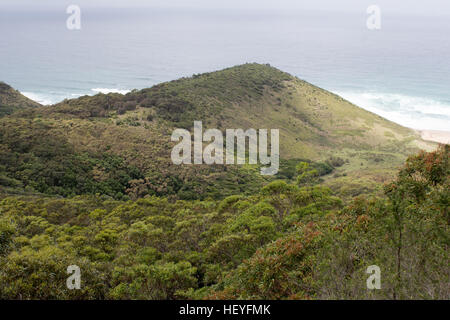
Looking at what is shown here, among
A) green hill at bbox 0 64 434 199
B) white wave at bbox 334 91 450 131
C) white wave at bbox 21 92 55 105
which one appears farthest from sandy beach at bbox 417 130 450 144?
white wave at bbox 21 92 55 105

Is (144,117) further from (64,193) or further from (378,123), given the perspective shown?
(378,123)

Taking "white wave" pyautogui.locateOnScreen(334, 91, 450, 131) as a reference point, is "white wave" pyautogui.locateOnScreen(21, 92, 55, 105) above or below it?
above

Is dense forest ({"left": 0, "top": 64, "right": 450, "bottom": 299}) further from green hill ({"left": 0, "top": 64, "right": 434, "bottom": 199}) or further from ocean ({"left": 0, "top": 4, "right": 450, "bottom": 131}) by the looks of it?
ocean ({"left": 0, "top": 4, "right": 450, "bottom": 131})

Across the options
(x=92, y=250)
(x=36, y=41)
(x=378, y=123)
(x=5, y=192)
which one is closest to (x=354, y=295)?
(x=92, y=250)

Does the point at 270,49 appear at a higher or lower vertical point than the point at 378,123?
higher

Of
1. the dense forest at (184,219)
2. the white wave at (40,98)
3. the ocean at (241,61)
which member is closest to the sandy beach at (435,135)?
the ocean at (241,61)
